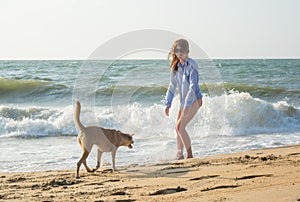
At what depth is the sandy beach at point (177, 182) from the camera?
3973 millimetres

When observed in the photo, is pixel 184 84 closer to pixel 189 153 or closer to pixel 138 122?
pixel 189 153

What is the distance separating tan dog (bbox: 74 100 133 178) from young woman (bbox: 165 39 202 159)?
2.87ft

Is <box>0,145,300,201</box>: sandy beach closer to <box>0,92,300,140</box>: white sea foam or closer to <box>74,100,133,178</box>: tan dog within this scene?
<box>74,100,133,178</box>: tan dog

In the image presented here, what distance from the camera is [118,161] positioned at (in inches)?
273

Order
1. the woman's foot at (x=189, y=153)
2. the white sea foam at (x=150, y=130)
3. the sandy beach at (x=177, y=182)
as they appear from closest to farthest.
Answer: the sandy beach at (x=177, y=182), the woman's foot at (x=189, y=153), the white sea foam at (x=150, y=130)

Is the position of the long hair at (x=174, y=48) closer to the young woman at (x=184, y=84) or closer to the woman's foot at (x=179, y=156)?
the young woman at (x=184, y=84)

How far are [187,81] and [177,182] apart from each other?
2011mm

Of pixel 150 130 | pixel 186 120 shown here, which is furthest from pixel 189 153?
pixel 150 130

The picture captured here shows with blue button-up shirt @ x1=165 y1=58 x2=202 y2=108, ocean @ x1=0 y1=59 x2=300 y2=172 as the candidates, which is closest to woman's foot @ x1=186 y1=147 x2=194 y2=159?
ocean @ x1=0 y1=59 x2=300 y2=172

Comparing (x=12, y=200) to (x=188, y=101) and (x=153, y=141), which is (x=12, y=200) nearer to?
A: (x=188, y=101)

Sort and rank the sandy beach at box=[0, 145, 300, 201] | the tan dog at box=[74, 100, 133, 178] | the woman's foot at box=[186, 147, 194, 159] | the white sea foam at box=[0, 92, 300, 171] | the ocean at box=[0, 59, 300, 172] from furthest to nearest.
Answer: the white sea foam at box=[0, 92, 300, 171]
the ocean at box=[0, 59, 300, 172]
the woman's foot at box=[186, 147, 194, 159]
the tan dog at box=[74, 100, 133, 178]
the sandy beach at box=[0, 145, 300, 201]

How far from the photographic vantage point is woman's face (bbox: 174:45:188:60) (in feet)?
20.3

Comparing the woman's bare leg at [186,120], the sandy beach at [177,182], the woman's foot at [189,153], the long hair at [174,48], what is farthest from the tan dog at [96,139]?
the long hair at [174,48]

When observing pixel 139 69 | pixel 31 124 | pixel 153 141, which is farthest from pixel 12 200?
pixel 31 124
